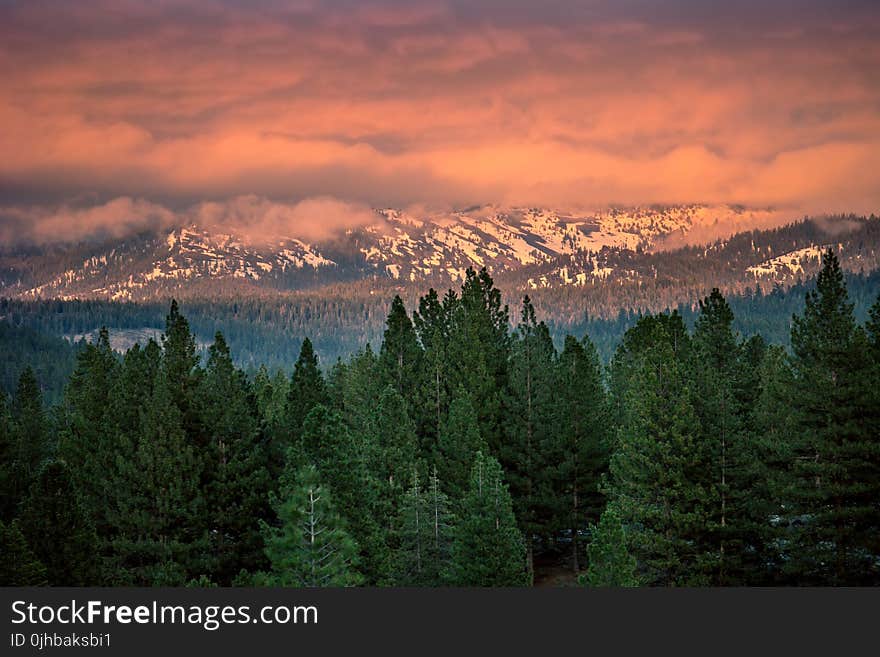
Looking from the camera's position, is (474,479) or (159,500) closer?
(474,479)

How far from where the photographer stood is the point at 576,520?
57594mm

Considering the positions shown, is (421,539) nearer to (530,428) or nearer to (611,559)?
(611,559)

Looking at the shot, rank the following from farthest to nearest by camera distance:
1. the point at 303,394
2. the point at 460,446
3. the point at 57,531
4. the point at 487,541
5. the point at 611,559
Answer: the point at 303,394 → the point at 460,446 → the point at 487,541 → the point at 611,559 → the point at 57,531

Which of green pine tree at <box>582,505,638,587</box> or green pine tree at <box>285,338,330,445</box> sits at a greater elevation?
green pine tree at <box>285,338,330,445</box>

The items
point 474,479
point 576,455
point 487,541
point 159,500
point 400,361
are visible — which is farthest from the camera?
point 400,361

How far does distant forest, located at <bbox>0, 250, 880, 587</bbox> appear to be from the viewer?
115 feet

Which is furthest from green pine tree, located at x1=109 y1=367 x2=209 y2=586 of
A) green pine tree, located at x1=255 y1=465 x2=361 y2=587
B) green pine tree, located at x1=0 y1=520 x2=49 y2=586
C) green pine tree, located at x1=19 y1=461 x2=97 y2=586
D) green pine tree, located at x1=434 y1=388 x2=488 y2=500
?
green pine tree, located at x1=434 y1=388 x2=488 y2=500

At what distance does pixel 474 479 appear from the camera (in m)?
41.0

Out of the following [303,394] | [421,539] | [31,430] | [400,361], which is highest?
[400,361]

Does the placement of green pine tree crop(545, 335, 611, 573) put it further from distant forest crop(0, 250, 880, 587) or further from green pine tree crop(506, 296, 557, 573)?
green pine tree crop(506, 296, 557, 573)

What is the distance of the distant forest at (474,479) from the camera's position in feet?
115

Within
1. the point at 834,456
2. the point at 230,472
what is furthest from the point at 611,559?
the point at 230,472

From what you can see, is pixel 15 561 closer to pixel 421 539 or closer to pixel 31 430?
pixel 421 539

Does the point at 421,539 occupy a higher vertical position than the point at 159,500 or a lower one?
lower
